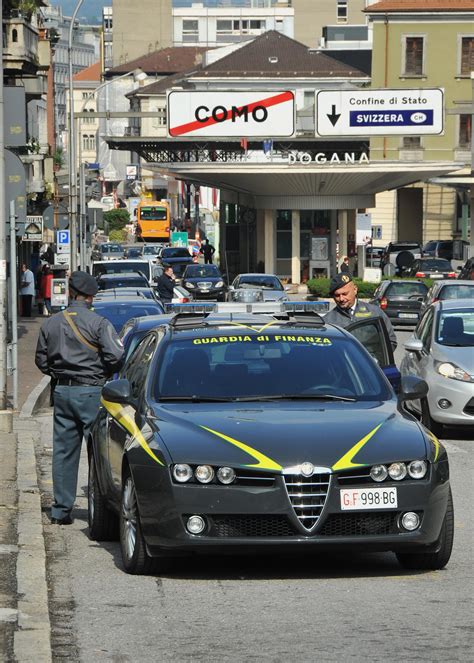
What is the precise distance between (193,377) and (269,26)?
537ft

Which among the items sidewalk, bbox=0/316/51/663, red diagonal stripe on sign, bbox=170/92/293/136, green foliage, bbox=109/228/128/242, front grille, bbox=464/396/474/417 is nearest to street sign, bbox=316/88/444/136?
red diagonal stripe on sign, bbox=170/92/293/136

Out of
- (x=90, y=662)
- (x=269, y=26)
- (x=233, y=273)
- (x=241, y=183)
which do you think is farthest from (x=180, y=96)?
(x=269, y=26)

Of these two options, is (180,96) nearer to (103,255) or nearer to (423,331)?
(103,255)

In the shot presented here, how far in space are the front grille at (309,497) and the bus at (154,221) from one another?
107 meters

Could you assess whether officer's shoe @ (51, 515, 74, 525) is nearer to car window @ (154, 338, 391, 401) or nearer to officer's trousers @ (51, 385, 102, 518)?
officer's trousers @ (51, 385, 102, 518)

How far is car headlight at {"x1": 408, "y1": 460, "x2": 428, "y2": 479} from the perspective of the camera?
347 inches

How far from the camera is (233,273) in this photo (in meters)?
78.3

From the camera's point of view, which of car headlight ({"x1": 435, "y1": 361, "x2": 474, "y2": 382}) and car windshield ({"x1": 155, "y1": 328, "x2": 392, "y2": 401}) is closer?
car windshield ({"x1": 155, "y1": 328, "x2": 392, "y2": 401})

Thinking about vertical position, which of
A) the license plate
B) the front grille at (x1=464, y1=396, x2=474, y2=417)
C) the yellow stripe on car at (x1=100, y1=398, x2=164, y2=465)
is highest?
the yellow stripe on car at (x1=100, y1=398, x2=164, y2=465)

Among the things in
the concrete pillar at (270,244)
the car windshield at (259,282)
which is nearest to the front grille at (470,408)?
the car windshield at (259,282)

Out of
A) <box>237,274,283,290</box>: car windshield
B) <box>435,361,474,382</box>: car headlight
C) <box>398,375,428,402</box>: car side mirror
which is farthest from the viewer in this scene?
<box>237,274,283,290</box>: car windshield

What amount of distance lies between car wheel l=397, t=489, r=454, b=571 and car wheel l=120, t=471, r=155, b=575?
4.82 ft

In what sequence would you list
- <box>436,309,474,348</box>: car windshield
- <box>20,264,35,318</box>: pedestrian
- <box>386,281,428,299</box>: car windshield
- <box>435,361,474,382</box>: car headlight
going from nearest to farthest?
1. <box>435,361,474,382</box>: car headlight
2. <box>436,309,474,348</box>: car windshield
3. <box>386,281,428,299</box>: car windshield
4. <box>20,264,35,318</box>: pedestrian

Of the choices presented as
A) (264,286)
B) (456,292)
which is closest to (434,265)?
(264,286)
